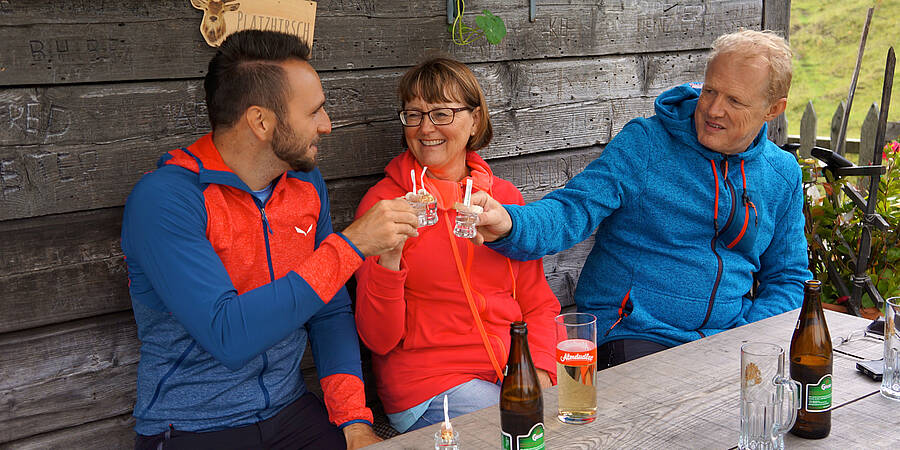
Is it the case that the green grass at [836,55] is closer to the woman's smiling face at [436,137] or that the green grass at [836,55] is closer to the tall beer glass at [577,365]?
the woman's smiling face at [436,137]

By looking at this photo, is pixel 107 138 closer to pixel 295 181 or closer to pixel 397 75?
pixel 295 181

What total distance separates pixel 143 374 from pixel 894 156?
3828mm

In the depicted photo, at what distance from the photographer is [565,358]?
1.53 meters

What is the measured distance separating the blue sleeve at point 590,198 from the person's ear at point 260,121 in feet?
2.73

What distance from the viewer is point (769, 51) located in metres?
2.51

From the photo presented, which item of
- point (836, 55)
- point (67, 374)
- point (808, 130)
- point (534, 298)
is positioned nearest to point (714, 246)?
point (534, 298)

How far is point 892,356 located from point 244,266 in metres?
1.66

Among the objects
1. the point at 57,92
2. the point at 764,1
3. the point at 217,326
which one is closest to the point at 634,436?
the point at 217,326

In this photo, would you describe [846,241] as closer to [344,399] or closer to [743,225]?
[743,225]

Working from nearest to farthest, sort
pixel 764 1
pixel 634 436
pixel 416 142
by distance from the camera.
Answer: pixel 634 436 → pixel 416 142 → pixel 764 1

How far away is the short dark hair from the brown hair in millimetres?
525

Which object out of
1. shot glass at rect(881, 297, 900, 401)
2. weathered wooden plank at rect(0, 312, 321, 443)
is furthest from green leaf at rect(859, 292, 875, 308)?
weathered wooden plank at rect(0, 312, 321, 443)

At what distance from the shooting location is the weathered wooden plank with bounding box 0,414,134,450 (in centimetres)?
208

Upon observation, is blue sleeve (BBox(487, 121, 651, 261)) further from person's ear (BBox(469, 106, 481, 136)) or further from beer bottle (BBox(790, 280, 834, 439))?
beer bottle (BBox(790, 280, 834, 439))
